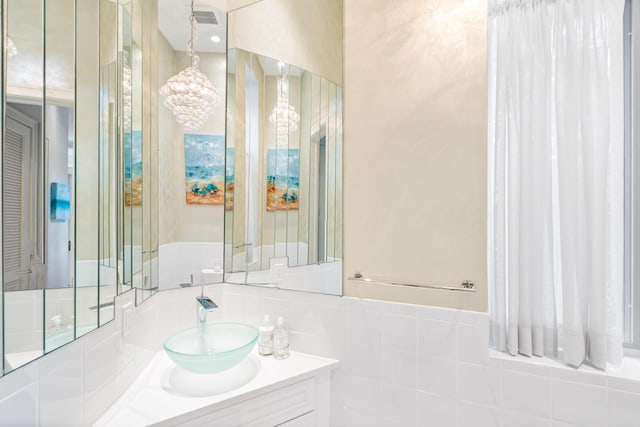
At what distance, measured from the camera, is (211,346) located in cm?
149

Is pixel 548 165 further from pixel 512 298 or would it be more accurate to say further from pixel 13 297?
pixel 13 297

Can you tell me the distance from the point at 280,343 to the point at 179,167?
0.95m

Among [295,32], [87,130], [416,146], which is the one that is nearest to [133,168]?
[87,130]

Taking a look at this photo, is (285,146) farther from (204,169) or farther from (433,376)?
(433,376)

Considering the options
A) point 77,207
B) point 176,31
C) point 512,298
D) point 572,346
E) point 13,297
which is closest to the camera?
point 13,297

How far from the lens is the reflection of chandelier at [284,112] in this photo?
5.11 feet

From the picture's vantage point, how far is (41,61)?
729mm

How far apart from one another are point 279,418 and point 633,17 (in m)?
2.01

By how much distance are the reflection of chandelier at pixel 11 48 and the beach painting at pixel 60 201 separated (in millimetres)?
277

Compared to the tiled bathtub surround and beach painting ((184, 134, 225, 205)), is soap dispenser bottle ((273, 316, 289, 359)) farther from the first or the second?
beach painting ((184, 134, 225, 205))

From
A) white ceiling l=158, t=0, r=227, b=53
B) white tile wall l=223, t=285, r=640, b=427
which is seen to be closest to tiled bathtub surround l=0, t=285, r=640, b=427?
white tile wall l=223, t=285, r=640, b=427

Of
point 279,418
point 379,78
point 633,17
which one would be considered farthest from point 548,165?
point 279,418

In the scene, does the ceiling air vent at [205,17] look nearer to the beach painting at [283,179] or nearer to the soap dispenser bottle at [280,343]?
the beach painting at [283,179]

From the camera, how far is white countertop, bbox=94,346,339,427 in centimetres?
103
